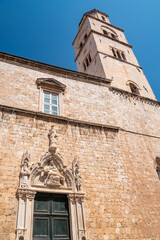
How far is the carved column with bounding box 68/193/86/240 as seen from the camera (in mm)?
6804

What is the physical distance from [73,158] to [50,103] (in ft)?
10.1

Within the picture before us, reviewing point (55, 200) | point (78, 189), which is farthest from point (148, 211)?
point (55, 200)

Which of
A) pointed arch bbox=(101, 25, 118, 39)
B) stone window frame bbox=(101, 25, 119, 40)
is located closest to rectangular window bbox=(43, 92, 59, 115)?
stone window frame bbox=(101, 25, 119, 40)

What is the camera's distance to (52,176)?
7.50m

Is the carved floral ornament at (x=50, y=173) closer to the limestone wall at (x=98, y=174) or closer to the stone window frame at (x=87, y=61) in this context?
the limestone wall at (x=98, y=174)

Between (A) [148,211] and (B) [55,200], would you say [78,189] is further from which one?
(A) [148,211]

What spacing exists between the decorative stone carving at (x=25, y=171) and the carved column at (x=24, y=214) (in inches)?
10.6

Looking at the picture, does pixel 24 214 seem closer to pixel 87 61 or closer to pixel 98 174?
pixel 98 174

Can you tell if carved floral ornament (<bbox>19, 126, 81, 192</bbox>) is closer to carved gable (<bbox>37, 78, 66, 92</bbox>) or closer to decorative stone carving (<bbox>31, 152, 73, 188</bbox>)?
decorative stone carving (<bbox>31, 152, 73, 188</bbox>)

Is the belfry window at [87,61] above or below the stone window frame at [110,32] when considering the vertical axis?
below

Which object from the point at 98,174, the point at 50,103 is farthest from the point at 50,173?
the point at 50,103

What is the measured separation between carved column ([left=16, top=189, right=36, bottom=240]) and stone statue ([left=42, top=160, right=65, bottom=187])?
0.71m

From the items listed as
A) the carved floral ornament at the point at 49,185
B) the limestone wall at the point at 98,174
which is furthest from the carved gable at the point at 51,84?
the carved floral ornament at the point at 49,185

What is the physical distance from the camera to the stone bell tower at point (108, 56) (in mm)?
14758
